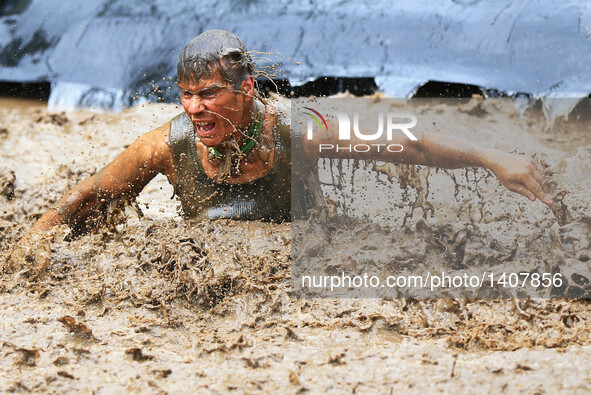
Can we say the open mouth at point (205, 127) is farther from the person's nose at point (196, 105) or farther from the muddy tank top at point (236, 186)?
the muddy tank top at point (236, 186)

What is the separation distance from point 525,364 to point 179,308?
60.1 inches

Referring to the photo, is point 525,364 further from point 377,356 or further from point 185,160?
point 185,160

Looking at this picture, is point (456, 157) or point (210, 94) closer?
point (210, 94)

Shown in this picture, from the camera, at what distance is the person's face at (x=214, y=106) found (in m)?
3.51

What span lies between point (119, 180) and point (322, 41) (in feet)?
8.43

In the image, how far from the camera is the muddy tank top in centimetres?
390

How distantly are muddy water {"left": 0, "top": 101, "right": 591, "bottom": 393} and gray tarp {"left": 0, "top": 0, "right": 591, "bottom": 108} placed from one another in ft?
4.76

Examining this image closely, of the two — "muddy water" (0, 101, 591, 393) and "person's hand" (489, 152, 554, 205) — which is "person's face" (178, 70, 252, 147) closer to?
"muddy water" (0, 101, 591, 393)

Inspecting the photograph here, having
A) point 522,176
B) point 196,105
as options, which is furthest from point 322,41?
point 522,176

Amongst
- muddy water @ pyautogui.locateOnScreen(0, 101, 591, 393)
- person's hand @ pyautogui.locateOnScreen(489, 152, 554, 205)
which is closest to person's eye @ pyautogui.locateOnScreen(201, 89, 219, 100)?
muddy water @ pyautogui.locateOnScreen(0, 101, 591, 393)

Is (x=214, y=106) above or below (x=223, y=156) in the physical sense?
above

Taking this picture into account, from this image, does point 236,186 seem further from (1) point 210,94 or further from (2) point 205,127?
(1) point 210,94

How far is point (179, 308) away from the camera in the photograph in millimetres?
3459

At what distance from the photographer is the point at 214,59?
3492 mm
